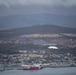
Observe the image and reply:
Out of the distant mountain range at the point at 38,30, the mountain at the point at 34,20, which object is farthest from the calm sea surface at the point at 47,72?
the mountain at the point at 34,20

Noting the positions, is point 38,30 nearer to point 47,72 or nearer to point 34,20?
point 34,20

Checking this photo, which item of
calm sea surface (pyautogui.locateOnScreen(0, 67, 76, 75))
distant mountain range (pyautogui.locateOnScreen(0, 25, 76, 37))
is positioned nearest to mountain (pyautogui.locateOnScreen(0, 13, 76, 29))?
distant mountain range (pyautogui.locateOnScreen(0, 25, 76, 37))

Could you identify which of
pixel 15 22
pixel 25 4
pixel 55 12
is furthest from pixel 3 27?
pixel 55 12

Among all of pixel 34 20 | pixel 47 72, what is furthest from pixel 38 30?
pixel 47 72

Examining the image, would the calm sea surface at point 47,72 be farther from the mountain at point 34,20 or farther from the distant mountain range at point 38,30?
the mountain at point 34,20

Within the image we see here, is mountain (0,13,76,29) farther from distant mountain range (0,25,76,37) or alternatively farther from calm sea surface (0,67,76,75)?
calm sea surface (0,67,76,75)
